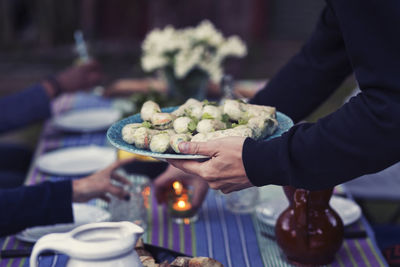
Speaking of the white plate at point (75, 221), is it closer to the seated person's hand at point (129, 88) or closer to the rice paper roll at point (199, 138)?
the rice paper roll at point (199, 138)

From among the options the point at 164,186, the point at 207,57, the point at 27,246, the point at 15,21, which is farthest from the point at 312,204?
the point at 15,21

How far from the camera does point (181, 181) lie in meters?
1.46

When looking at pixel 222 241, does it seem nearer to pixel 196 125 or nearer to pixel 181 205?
pixel 181 205

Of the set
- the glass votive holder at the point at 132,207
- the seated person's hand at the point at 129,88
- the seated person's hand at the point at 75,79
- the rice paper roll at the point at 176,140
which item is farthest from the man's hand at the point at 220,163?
the seated person's hand at the point at 129,88

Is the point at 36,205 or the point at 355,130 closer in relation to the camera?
the point at 355,130

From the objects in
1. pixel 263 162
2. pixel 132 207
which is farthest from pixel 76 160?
pixel 263 162

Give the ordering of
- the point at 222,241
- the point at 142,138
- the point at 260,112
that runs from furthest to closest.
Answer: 1. the point at 222,241
2. the point at 260,112
3. the point at 142,138

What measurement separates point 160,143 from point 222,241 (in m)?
0.39

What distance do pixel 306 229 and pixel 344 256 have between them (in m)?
0.14

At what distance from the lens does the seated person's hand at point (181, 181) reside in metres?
1.44

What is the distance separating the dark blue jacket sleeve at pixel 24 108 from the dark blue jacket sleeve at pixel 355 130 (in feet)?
4.99

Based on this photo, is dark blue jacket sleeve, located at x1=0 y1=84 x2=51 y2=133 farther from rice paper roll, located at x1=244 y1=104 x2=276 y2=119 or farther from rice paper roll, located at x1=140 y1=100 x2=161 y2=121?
rice paper roll, located at x1=244 y1=104 x2=276 y2=119

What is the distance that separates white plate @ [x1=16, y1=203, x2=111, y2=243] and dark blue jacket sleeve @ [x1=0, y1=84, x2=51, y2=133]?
965 millimetres

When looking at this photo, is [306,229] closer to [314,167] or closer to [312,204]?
[312,204]
